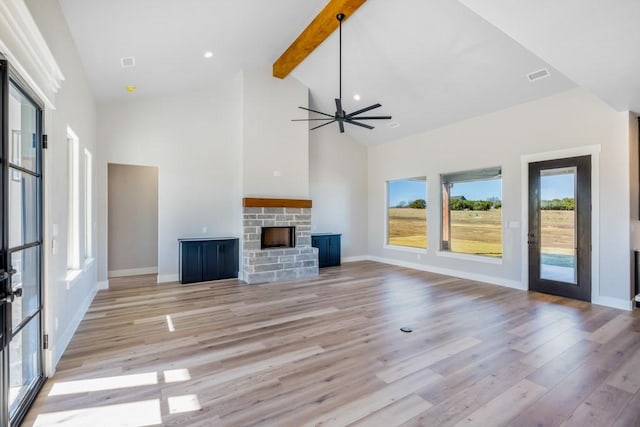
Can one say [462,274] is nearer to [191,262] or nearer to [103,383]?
[191,262]

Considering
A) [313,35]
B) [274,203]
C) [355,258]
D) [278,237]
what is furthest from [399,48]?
[355,258]

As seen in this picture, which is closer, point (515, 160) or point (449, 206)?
point (515, 160)

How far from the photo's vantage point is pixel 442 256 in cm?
691

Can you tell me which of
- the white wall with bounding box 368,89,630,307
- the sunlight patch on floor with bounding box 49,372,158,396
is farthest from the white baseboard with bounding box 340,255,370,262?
the sunlight patch on floor with bounding box 49,372,158,396

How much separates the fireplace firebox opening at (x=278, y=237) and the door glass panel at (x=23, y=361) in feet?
14.8

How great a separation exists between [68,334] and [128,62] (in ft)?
11.8

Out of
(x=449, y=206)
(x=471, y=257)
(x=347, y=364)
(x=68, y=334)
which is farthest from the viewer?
(x=449, y=206)

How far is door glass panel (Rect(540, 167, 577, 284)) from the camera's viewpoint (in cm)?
493

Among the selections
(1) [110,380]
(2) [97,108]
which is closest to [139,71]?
(2) [97,108]

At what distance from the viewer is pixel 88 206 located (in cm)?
479

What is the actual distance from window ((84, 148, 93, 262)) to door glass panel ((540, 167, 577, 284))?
7149mm

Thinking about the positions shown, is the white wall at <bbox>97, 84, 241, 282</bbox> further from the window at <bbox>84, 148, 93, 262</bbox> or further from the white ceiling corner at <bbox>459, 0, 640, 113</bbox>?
the white ceiling corner at <bbox>459, 0, 640, 113</bbox>

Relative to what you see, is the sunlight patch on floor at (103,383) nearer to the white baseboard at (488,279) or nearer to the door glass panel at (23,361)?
the door glass panel at (23,361)

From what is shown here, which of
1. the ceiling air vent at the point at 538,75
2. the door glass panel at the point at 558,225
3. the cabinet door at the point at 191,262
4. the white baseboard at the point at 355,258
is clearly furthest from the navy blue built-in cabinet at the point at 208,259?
the ceiling air vent at the point at 538,75
